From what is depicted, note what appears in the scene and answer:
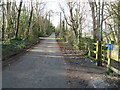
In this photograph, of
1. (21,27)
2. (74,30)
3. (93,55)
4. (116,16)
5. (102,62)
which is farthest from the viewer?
(21,27)

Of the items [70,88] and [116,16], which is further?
[116,16]

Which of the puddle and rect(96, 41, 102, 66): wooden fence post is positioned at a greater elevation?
rect(96, 41, 102, 66): wooden fence post

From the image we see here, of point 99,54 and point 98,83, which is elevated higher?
point 99,54

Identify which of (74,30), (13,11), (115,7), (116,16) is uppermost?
(13,11)

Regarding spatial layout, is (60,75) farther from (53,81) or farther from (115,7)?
(115,7)

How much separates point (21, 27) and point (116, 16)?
1683 centimetres

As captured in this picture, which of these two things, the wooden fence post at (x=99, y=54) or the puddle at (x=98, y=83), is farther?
the wooden fence post at (x=99, y=54)

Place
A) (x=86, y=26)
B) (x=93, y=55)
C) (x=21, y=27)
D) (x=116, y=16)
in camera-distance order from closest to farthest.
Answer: (x=93, y=55) < (x=116, y=16) < (x=86, y=26) < (x=21, y=27)

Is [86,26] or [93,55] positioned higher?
[86,26]

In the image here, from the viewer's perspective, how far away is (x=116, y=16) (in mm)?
14023

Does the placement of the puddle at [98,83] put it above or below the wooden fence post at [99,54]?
below

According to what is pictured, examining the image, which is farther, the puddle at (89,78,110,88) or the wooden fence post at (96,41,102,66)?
the wooden fence post at (96,41,102,66)

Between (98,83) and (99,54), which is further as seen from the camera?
(99,54)

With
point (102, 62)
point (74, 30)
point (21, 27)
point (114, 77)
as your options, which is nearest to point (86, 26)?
point (74, 30)
